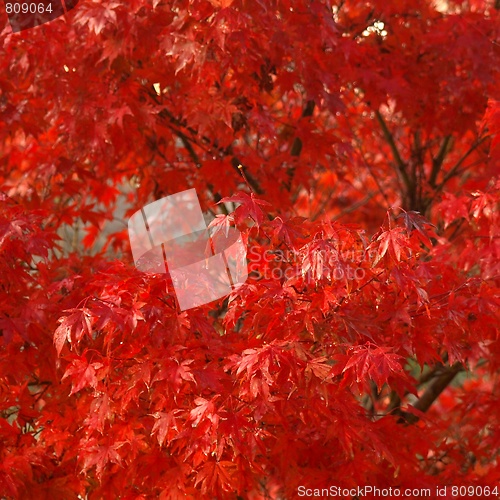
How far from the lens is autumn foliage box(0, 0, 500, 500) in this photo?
2.47 meters

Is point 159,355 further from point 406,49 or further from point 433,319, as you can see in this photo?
point 406,49

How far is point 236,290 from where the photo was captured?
2.50 metres

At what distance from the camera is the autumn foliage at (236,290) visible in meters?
2.47

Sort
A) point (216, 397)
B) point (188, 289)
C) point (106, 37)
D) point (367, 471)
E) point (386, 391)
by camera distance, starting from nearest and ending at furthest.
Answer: point (216, 397) < point (188, 289) < point (367, 471) < point (106, 37) < point (386, 391)

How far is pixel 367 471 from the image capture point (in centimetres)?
283

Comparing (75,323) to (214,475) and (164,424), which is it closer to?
(164,424)

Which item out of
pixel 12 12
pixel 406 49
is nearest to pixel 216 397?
pixel 12 12

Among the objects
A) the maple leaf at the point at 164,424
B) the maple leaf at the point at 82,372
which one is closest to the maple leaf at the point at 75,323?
the maple leaf at the point at 82,372

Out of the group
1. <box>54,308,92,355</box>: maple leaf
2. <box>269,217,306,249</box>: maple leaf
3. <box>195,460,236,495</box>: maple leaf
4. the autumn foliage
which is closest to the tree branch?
the autumn foliage

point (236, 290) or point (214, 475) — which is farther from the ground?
point (236, 290)

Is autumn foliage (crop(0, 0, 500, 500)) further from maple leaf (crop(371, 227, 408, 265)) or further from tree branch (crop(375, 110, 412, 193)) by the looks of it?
tree branch (crop(375, 110, 412, 193))

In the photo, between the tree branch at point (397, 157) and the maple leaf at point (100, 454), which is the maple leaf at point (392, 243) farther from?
the tree branch at point (397, 157)

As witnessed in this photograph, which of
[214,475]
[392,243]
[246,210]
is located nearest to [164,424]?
[214,475]

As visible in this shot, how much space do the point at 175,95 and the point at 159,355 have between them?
5.17 feet
